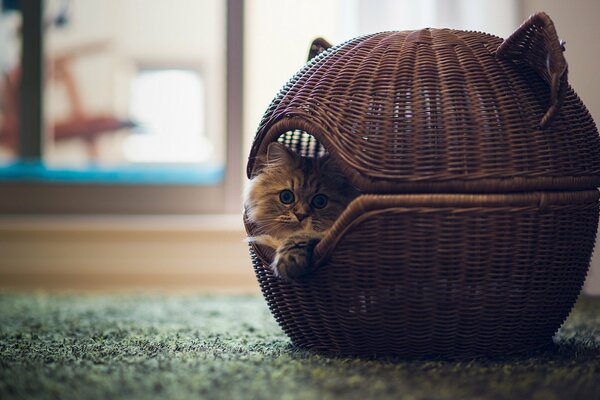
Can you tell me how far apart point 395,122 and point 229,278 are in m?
1.27

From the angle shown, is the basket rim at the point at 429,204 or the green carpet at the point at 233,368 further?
the basket rim at the point at 429,204

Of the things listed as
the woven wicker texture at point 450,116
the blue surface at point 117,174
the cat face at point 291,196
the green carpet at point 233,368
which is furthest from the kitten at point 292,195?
the blue surface at point 117,174

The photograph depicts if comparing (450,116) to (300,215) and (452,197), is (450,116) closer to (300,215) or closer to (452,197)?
(452,197)

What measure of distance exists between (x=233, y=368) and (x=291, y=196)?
0.37 metres

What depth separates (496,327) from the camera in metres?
1.16

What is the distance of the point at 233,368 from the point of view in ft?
3.62

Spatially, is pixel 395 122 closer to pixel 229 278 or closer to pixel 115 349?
pixel 115 349

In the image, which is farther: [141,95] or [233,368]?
[141,95]

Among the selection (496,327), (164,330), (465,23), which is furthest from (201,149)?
(496,327)

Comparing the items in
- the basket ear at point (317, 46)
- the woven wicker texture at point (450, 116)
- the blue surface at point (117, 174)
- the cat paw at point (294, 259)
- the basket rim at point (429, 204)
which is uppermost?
the basket ear at point (317, 46)

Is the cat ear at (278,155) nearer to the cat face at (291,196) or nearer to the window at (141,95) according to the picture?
the cat face at (291,196)

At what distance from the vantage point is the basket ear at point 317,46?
146 cm

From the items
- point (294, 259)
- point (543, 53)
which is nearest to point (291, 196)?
point (294, 259)

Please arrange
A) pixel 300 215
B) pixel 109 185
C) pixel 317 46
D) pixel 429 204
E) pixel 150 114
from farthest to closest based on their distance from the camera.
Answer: pixel 150 114, pixel 109 185, pixel 317 46, pixel 300 215, pixel 429 204
